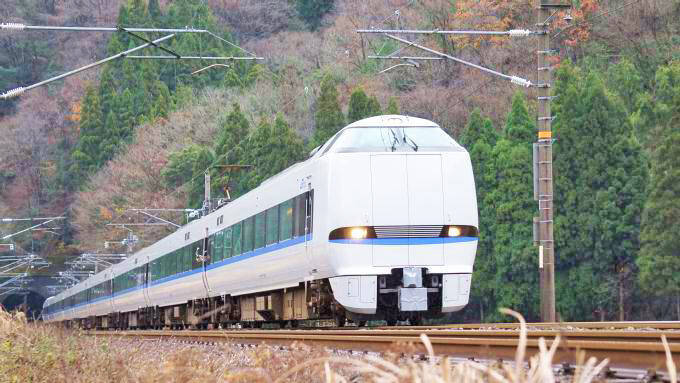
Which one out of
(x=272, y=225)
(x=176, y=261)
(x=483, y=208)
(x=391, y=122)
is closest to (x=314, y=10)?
(x=483, y=208)

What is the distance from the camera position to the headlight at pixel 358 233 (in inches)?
622

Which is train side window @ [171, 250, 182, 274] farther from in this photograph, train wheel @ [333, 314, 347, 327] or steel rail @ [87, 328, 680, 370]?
steel rail @ [87, 328, 680, 370]

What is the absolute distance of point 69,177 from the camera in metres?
79.7

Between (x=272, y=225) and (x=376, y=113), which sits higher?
(x=376, y=113)

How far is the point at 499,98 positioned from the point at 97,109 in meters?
Answer: 34.5

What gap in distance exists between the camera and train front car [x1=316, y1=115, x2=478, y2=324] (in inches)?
618

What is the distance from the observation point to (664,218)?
105 feet

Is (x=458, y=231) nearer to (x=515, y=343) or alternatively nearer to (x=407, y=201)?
(x=407, y=201)

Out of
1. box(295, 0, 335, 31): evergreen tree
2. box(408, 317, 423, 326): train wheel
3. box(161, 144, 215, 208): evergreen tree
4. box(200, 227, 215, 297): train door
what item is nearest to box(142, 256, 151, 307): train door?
box(200, 227, 215, 297): train door

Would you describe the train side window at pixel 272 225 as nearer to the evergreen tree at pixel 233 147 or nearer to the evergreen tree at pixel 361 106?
the evergreen tree at pixel 361 106

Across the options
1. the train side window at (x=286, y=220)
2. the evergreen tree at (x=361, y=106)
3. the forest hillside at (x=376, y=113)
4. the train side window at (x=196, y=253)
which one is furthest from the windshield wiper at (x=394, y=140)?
the evergreen tree at (x=361, y=106)

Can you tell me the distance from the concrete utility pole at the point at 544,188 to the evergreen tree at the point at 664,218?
11146mm

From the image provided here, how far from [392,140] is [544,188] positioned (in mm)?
5508

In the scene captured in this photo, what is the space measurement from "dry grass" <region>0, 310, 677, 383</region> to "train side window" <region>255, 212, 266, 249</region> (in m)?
5.21
